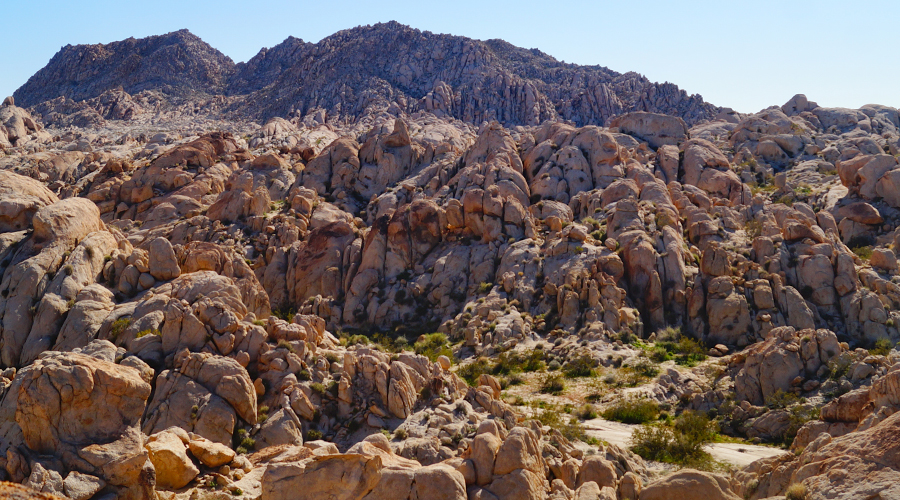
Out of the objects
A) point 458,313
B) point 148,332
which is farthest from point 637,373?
point 148,332

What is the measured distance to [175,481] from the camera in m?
16.5

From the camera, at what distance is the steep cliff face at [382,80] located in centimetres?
12594

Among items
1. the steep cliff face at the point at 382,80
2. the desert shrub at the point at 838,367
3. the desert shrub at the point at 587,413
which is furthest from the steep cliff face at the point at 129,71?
the desert shrub at the point at 838,367

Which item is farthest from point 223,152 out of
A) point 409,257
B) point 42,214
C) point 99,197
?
point 42,214

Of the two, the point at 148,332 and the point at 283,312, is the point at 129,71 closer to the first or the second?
the point at 283,312

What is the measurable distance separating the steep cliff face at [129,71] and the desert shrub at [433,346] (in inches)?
5100

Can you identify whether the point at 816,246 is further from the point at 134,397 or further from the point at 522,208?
the point at 134,397

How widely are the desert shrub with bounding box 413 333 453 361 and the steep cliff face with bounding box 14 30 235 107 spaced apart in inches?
5100

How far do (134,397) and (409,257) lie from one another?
37938mm

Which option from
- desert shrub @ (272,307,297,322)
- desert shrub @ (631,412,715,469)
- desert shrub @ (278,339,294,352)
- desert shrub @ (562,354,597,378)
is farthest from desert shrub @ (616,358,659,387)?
desert shrub @ (272,307,297,322)

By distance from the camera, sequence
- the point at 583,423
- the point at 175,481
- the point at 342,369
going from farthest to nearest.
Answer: the point at 583,423
the point at 342,369
the point at 175,481

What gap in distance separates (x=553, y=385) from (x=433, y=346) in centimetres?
1053

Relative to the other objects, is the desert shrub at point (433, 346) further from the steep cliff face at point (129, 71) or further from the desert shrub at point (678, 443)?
the steep cliff face at point (129, 71)

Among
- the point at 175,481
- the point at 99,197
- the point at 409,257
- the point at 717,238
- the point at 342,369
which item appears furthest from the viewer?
the point at 99,197
